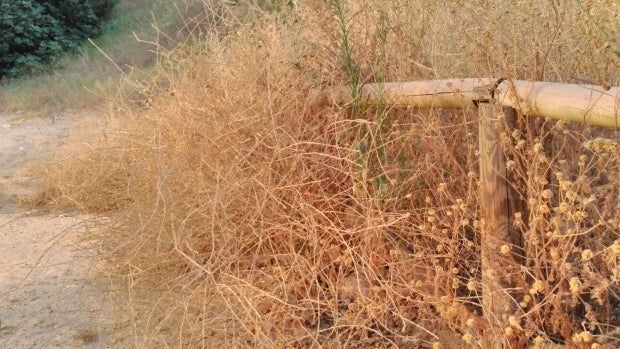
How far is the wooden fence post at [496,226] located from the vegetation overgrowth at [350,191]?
0.05 m

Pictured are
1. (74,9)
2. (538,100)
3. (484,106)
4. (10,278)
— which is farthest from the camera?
(74,9)

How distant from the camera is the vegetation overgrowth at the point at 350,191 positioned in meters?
2.82

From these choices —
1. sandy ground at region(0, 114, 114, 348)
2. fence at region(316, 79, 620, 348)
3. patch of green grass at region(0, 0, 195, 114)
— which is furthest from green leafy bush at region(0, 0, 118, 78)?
fence at region(316, 79, 620, 348)

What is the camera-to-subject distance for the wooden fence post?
103 inches

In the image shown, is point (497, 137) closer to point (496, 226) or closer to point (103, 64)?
point (496, 226)

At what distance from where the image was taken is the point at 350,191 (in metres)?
3.42

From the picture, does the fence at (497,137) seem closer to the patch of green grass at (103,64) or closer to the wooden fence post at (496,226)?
the wooden fence post at (496,226)

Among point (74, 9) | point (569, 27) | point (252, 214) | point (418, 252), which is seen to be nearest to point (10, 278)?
point (252, 214)

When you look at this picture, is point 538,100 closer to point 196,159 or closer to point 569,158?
point 569,158

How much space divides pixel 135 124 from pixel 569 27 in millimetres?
2608

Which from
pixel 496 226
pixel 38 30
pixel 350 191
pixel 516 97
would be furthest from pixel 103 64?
pixel 516 97

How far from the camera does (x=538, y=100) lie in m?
2.47

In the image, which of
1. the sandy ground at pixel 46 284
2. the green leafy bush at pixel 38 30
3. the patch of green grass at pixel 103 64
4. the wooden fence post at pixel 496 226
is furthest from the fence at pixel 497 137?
the green leafy bush at pixel 38 30

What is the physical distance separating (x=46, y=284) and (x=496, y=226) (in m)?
2.78
